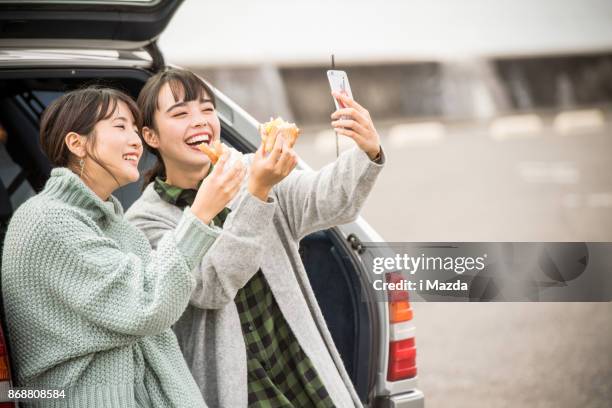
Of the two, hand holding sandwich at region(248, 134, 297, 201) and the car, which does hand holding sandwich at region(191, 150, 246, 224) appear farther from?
the car

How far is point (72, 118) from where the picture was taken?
183 centimetres

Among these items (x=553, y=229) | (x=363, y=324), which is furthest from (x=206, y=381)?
(x=553, y=229)

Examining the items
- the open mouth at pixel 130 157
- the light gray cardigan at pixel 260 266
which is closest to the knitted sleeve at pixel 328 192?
the light gray cardigan at pixel 260 266

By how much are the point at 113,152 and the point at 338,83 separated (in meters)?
0.59

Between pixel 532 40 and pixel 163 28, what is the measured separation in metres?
15.8

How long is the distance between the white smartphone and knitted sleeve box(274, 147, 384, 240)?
0.13m

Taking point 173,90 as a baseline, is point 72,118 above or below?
below

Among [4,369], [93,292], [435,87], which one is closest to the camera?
[93,292]

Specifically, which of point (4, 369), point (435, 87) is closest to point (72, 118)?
point (4, 369)

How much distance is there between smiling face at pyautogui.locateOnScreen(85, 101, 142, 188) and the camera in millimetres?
1817

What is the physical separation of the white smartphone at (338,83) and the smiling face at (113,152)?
1.66 feet

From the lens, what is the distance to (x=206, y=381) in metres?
2.04

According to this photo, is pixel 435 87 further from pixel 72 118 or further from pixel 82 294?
pixel 82 294

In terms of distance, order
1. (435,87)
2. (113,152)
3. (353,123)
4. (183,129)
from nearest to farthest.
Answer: (113,152), (353,123), (183,129), (435,87)
